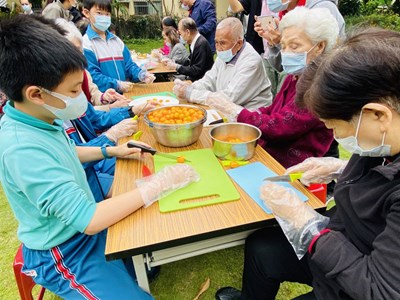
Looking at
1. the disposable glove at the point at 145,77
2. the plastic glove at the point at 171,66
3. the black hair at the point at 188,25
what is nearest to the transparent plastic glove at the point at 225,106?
the disposable glove at the point at 145,77

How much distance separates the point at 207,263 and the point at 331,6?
88.2 inches

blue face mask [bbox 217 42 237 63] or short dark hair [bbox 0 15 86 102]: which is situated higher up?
short dark hair [bbox 0 15 86 102]

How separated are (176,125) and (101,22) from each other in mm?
2032

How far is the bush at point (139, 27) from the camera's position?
13875 millimetres

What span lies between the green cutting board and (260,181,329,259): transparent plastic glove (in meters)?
0.17

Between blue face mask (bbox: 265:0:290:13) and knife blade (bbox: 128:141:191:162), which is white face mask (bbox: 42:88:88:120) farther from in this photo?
blue face mask (bbox: 265:0:290:13)

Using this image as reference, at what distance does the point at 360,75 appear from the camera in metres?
0.74

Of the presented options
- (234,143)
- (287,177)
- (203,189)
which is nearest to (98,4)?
(234,143)

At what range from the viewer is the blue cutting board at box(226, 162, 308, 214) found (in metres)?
1.15

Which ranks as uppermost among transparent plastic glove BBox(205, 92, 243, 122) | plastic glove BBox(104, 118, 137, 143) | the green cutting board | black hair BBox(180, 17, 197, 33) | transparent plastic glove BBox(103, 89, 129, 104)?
black hair BBox(180, 17, 197, 33)

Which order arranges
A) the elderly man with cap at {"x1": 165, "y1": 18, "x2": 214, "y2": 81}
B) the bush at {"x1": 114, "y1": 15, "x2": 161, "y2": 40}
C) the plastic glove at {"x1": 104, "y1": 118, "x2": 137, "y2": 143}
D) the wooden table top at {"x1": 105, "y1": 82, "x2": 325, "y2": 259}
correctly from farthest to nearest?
the bush at {"x1": 114, "y1": 15, "x2": 161, "y2": 40} → the elderly man with cap at {"x1": 165, "y1": 18, "x2": 214, "y2": 81} → the plastic glove at {"x1": 104, "y1": 118, "x2": 137, "y2": 143} → the wooden table top at {"x1": 105, "y1": 82, "x2": 325, "y2": 259}

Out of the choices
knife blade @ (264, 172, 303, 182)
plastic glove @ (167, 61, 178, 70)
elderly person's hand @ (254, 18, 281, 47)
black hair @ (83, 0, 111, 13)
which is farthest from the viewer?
plastic glove @ (167, 61, 178, 70)

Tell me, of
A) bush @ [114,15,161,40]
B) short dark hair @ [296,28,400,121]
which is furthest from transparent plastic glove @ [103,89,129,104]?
bush @ [114,15,161,40]

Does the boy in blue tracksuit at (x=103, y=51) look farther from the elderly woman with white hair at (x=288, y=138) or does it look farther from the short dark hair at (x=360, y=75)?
the short dark hair at (x=360, y=75)
